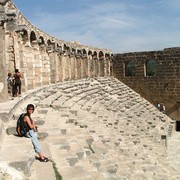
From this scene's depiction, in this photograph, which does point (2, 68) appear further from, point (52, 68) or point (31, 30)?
point (52, 68)

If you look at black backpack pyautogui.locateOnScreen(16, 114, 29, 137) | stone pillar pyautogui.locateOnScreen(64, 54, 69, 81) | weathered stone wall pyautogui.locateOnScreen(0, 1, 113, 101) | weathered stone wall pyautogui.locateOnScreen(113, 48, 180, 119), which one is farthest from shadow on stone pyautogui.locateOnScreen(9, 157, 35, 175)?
weathered stone wall pyautogui.locateOnScreen(113, 48, 180, 119)

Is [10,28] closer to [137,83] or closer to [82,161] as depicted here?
[82,161]

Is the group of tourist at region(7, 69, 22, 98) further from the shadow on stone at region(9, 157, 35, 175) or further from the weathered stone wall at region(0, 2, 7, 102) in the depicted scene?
the shadow on stone at region(9, 157, 35, 175)

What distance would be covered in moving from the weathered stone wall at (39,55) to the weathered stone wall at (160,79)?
2.81m

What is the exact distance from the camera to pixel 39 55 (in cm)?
1252

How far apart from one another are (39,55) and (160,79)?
11.4 meters

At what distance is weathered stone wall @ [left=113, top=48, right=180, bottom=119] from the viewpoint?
1958 cm

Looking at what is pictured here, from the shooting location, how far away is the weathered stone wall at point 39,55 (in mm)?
8828

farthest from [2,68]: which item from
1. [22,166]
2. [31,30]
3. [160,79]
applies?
[160,79]

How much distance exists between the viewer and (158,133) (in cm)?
1234

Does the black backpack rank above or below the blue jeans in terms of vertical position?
above

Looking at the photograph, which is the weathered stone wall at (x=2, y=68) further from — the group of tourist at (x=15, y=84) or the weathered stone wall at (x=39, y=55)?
the group of tourist at (x=15, y=84)

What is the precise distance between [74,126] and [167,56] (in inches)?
597

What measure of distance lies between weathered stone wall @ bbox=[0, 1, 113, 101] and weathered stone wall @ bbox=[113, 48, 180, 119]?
2809 mm
